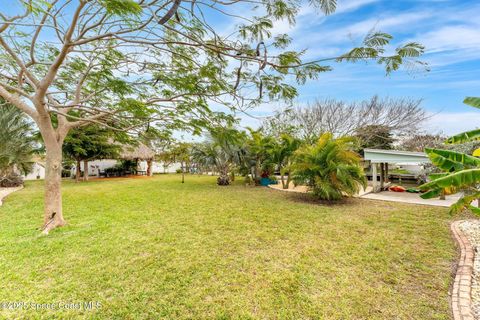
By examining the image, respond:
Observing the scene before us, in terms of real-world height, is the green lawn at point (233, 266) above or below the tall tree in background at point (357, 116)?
below

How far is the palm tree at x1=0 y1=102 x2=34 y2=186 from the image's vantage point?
1109 centimetres

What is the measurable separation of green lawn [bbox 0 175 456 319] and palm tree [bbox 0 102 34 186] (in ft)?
26.9

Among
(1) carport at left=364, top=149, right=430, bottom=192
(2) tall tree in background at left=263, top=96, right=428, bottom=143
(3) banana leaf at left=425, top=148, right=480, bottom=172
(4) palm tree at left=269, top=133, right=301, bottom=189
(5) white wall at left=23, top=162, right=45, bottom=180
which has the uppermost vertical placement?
(2) tall tree in background at left=263, top=96, right=428, bottom=143

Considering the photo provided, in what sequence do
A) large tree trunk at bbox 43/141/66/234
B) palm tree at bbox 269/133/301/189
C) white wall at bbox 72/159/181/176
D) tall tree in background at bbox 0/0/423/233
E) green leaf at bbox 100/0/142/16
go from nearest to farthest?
green leaf at bbox 100/0/142/16 < tall tree in background at bbox 0/0/423/233 < large tree trunk at bbox 43/141/66/234 < palm tree at bbox 269/133/301/189 < white wall at bbox 72/159/181/176

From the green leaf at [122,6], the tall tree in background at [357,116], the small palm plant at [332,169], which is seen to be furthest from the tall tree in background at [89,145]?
the tall tree in background at [357,116]

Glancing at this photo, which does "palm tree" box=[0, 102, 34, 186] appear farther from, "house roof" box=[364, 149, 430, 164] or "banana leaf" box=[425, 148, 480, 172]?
"house roof" box=[364, 149, 430, 164]

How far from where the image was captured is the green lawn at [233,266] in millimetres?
2623

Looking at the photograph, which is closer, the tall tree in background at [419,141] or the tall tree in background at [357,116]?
the tall tree in background at [357,116]

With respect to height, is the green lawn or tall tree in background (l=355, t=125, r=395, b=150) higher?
tall tree in background (l=355, t=125, r=395, b=150)

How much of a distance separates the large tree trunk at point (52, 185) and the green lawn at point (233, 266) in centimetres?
31

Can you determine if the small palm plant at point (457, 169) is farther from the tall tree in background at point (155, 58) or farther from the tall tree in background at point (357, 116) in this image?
the tall tree in background at point (357, 116)

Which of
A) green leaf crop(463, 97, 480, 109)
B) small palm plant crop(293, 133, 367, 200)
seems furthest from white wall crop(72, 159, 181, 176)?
green leaf crop(463, 97, 480, 109)

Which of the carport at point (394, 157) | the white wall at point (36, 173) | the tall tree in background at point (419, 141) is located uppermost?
the tall tree in background at point (419, 141)

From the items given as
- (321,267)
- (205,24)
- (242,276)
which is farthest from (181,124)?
(321,267)
